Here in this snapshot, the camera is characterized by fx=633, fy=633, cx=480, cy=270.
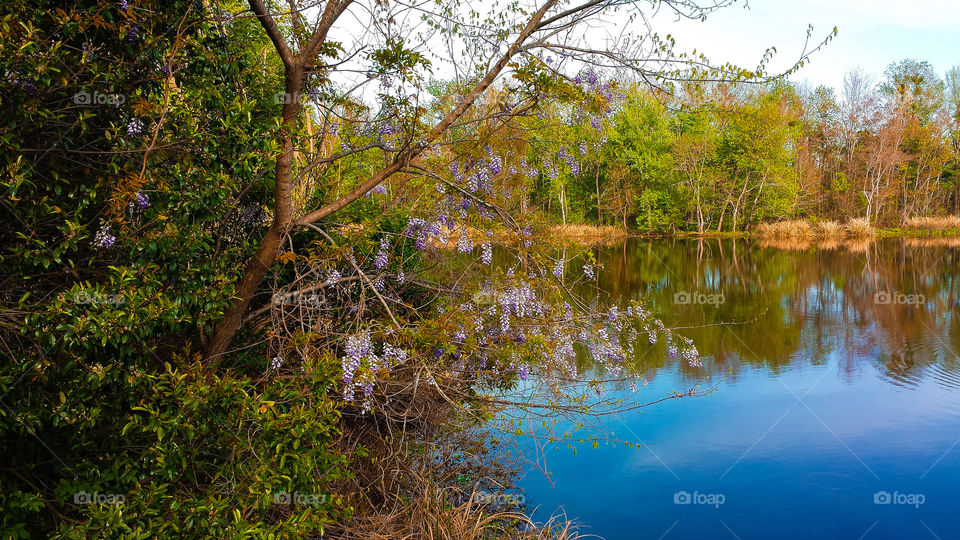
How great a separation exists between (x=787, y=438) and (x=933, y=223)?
3511 cm

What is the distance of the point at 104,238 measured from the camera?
9.69 ft

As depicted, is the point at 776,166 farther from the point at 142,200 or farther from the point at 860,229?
the point at 142,200

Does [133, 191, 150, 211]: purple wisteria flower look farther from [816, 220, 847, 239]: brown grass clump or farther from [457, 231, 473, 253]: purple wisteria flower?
[816, 220, 847, 239]: brown grass clump

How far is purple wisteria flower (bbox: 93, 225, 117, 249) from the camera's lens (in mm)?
2949

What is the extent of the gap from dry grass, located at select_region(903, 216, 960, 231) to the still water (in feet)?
83.1

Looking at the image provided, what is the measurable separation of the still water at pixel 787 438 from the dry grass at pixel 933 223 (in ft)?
83.1

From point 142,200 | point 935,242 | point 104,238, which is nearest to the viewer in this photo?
point 104,238

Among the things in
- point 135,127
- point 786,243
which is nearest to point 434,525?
point 135,127

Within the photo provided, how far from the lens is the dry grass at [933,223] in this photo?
3331 centimetres

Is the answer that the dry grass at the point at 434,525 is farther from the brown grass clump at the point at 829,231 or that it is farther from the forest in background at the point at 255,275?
the brown grass clump at the point at 829,231

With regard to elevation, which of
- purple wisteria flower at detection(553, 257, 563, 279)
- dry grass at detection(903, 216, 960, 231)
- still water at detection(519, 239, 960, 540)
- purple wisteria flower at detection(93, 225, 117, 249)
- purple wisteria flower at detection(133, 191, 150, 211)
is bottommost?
still water at detection(519, 239, 960, 540)

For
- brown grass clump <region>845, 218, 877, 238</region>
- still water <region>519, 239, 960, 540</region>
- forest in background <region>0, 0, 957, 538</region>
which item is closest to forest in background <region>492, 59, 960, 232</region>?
brown grass clump <region>845, 218, 877, 238</region>

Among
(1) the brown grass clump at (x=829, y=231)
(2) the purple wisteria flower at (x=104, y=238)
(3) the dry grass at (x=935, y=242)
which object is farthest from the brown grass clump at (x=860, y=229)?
(2) the purple wisteria flower at (x=104, y=238)

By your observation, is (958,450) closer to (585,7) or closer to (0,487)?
(585,7)
